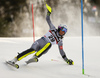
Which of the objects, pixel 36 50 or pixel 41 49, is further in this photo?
pixel 36 50

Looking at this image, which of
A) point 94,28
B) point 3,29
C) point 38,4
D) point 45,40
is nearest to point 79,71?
point 45,40

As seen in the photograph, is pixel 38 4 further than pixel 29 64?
Yes

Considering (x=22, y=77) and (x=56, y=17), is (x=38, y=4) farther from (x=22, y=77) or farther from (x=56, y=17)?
(x=22, y=77)

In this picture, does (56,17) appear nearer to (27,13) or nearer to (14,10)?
(27,13)

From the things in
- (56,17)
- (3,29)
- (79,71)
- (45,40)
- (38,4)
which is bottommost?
(79,71)

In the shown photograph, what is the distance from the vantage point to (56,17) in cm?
1623

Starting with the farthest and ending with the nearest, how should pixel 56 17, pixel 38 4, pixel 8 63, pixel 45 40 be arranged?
pixel 56 17
pixel 38 4
pixel 45 40
pixel 8 63

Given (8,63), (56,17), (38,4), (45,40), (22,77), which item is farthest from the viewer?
(56,17)

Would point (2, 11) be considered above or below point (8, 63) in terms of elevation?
above

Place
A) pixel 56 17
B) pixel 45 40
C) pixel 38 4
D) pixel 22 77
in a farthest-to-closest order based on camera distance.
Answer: pixel 56 17 < pixel 38 4 < pixel 45 40 < pixel 22 77

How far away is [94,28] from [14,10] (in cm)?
798

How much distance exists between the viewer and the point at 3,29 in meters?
13.4

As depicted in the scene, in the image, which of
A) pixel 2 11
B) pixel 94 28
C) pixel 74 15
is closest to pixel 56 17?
pixel 74 15

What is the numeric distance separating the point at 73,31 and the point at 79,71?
14.1m
